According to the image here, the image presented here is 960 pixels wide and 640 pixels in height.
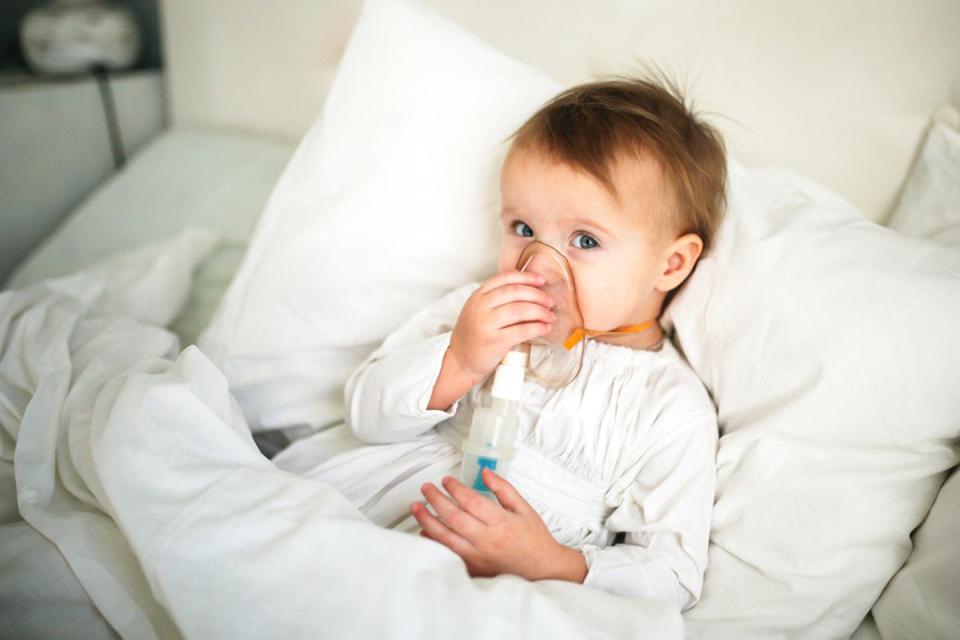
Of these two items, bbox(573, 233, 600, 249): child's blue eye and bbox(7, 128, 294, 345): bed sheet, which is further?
bbox(7, 128, 294, 345): bed sheet

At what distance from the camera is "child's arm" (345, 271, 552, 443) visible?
778 millimetres

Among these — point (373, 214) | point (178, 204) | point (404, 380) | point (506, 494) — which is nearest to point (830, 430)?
point (506, 494)

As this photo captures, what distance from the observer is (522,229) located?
0.86 metres

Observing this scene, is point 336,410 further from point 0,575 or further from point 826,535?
point 826,535

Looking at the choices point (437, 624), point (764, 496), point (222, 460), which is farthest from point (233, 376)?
point (764, 496)

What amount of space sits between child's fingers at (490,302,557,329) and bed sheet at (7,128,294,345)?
2.56ft

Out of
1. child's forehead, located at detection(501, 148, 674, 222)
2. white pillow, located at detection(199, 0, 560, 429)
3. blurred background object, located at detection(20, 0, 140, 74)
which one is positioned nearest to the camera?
child's forehead, located at detection(501, 148, 674, 222)

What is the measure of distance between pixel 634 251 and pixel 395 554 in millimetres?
462

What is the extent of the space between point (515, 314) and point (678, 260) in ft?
0.88

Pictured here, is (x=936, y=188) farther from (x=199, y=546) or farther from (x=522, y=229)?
(x=199, y=546)

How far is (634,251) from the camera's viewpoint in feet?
2.70

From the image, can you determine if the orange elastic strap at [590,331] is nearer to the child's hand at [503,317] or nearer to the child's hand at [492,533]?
the child's hand at [503,317]

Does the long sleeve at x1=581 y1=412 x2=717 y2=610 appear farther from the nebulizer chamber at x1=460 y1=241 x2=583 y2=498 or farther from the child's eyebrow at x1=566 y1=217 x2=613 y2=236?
the child's eyebrow at x1=566 y1=217 x2=613 y2=236

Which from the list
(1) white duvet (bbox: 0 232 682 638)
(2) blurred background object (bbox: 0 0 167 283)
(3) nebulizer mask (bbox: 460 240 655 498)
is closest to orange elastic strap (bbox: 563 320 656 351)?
A: (3) nebulizer mask (bbox: 460 240 655 498)
